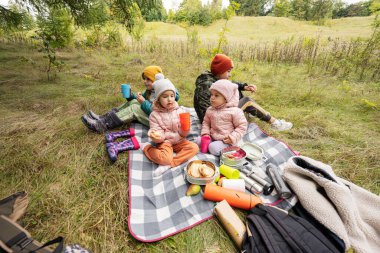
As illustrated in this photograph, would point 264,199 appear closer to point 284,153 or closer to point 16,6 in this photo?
point 284,153

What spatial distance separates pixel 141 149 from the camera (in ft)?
7.72

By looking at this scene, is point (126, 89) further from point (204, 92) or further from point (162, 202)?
point (162, 202)

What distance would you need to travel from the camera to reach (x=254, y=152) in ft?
7.37

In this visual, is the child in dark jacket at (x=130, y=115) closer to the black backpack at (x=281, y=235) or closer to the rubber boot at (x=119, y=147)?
the rubber boot at (x=119, y=147)

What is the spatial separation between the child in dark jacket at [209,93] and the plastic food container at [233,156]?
78 cm

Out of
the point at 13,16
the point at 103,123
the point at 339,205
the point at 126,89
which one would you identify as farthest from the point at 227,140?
the point at 13,16

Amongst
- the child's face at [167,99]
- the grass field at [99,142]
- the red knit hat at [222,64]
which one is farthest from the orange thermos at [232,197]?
the red knit hat at [222,64]

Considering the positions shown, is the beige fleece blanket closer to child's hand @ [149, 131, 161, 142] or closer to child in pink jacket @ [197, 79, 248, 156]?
child in pink jacket @ [197, 79, 248, 156]

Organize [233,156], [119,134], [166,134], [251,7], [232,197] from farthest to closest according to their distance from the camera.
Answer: [251,7], [119,134], [166,134], [233,156], [232,197]

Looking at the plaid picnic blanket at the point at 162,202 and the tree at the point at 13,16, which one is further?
the tree at the point at 13,16

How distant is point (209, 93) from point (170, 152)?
1.06m

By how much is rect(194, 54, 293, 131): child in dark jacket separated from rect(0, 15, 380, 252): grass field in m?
0.16

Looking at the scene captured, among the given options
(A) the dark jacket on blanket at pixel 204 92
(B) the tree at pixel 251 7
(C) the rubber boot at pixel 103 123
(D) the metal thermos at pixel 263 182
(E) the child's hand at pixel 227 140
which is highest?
(B) the tree at pixel 251 7

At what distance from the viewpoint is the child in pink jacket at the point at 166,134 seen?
2.07 metres
